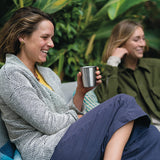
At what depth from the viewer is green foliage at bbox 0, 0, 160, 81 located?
7.93ft

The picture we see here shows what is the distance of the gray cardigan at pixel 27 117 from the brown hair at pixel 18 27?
0.20 metres

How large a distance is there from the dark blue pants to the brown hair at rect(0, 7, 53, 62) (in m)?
0.67

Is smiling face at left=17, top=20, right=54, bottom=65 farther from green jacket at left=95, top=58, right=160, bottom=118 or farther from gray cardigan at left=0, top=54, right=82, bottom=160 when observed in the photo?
green jacket at left=95, top=58, right=160, bottom=118

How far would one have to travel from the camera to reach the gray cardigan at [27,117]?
1.21 meters

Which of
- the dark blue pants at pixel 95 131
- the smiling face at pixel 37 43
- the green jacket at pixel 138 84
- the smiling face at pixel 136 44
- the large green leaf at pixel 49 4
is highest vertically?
the large green leaf at pixel 49 4

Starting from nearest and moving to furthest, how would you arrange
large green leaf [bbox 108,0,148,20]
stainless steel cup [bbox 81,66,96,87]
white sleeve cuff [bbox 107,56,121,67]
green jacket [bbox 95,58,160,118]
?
stainless steel cup [bbox 81,66,96,87] < green jacket [bbox 95,58,160,118] < white sleeve cuff [bbox 107,56,121,67] < large green leaf [bbox 108,0,148,20]

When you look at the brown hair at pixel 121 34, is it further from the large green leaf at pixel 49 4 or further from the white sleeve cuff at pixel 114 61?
the large green leaf at pixel 49 4

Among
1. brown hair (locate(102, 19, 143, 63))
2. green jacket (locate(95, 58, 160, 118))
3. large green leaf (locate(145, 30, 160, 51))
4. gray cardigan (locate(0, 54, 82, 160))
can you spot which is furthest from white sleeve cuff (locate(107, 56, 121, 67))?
large green leaf (locate(145, 30, 160, 51))

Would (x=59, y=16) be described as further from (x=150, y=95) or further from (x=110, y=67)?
(x=150, y=95)

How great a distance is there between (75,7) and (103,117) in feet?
6.06

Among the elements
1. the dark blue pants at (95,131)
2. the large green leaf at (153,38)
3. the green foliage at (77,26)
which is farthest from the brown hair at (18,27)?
the large green leaf at (153,38)

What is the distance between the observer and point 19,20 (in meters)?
1.49

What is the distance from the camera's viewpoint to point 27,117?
1.22m

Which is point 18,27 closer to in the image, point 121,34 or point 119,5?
point 121,34
